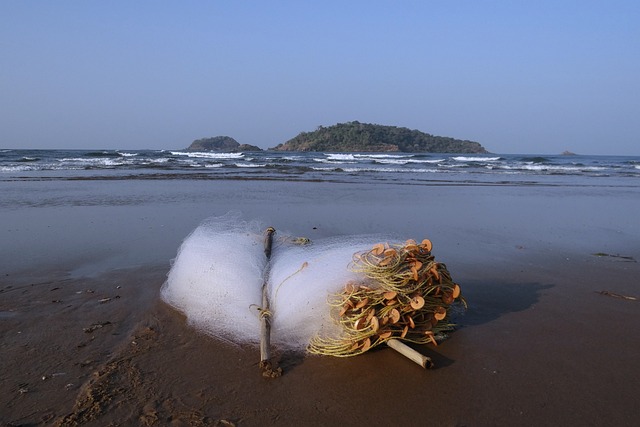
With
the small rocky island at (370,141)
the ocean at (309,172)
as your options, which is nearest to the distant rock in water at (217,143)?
the small rocky island at (370,141)

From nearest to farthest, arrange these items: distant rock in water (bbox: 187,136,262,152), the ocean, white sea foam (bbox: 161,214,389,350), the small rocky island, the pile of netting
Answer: the pile of netting → white sea foam (bbox: 161,214,389,350) → the ocean → the small rocky island → distant rock in water (bbox: 187,136,262,152)

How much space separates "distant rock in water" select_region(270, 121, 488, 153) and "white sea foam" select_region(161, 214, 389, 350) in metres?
81.9

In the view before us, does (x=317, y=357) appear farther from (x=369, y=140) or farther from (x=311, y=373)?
(x=369, y=140)

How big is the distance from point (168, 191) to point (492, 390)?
46.1ft

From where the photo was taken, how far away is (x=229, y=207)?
1246 cm

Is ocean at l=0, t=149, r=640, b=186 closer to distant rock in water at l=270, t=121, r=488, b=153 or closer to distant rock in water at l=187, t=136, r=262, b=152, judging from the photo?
distant rock in water at l=270, t=121, r=488, b=153

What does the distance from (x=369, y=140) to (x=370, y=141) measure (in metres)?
0.37

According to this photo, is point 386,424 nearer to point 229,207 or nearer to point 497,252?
point 497,252

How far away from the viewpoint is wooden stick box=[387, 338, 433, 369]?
361cm

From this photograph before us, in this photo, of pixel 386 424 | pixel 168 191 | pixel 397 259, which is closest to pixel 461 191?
pixel 168 191

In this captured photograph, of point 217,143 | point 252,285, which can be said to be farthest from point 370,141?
point 252,285

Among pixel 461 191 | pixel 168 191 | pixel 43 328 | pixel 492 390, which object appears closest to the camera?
pixel 492 390

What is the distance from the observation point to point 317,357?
12.8 feet

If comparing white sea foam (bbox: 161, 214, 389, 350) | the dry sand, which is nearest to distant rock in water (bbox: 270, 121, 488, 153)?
white sea foam (bbox: 161, 214, 389, 350)
